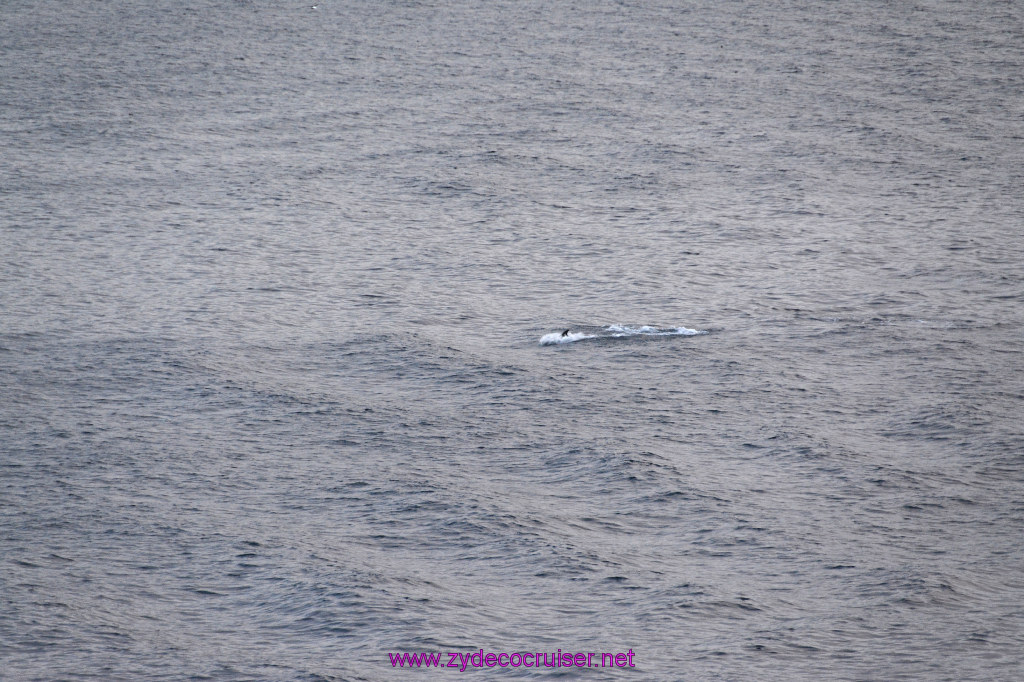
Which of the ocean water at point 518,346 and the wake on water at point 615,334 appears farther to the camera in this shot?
the wake on water at point 615,334

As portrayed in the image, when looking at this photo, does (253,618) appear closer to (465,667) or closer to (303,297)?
(465,667)

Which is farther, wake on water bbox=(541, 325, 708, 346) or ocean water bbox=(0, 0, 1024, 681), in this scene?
wake on water bbox=(541, 325, 708, 346)

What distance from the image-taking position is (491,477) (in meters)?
6.16

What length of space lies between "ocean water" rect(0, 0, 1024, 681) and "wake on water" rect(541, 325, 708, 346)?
0.05 meters

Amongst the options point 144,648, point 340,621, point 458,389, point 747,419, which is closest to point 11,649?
point 144,648

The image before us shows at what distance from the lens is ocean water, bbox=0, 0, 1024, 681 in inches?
195

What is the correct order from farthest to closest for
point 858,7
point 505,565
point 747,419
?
point 858,7, point 747,419, point 505,565

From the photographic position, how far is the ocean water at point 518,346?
4949 mm

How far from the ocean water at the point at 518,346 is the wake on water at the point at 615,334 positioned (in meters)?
0.05

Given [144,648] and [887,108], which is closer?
[144,648]

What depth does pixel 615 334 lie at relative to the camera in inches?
306

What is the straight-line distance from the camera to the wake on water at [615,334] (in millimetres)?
7711

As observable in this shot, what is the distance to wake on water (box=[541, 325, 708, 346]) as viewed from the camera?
7.71 metres

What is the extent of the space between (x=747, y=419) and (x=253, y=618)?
9.96 ft
